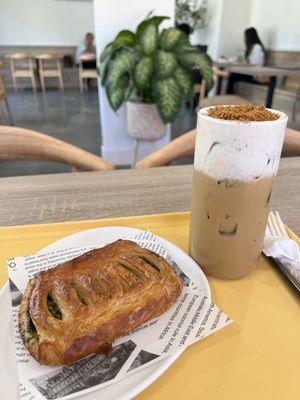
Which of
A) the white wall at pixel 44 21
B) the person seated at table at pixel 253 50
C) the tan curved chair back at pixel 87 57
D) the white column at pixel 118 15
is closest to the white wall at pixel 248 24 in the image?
the person seated at table at pixel 253 50

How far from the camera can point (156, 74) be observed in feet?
6.36

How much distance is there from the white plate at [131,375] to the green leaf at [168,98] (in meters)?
1.54

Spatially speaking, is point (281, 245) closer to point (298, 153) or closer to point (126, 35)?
point (298, 153)

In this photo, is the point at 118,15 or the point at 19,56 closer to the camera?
the point at 118,15

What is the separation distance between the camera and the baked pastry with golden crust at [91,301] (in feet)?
1.04

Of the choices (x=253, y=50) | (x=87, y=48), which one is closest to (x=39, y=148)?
(x=253, y=50)

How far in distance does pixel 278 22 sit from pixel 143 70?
14.2ft

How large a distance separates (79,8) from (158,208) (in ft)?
25.8

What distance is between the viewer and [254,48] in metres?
4.87

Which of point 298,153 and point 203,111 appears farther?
point 298,153

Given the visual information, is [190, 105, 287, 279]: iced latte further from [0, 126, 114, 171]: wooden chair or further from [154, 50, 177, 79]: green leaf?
[154, 50, 177, 79]: green leaf

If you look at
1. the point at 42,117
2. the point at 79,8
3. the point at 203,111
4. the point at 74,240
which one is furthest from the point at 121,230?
the point at 79,8

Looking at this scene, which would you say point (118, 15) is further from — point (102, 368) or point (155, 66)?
point (102, 368)

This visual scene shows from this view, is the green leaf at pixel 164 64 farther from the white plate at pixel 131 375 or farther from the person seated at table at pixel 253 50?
the person seated at table at pixel 253 50
